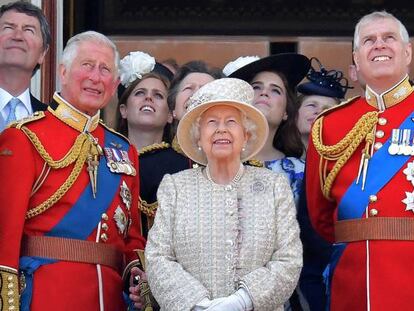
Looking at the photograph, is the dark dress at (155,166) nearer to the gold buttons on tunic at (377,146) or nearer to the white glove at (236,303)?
the gold buttons on tunic at (377,146)

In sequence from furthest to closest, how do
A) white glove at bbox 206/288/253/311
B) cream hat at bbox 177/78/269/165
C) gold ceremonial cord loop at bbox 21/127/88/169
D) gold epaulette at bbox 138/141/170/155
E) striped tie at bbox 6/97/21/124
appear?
striped tie at bbox 6/97/21/124 → gold epaulette at bbox 138/141/170/155 → gold ceremonial cord loop at bbox 21/127/88/169 → cream hat at bbox 177/78/269/165 → white glove at bbox 206/288/253/311

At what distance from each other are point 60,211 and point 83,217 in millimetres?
87

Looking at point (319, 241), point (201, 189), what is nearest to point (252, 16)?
point (319, 241)

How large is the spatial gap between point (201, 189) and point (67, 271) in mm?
588

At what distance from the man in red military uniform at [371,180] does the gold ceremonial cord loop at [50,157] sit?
89cm

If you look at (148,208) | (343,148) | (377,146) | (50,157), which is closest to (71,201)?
(50,157)

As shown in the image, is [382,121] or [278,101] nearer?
[382,121]

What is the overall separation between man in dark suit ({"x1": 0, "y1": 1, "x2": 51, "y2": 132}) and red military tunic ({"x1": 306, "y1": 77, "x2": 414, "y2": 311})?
49.9 inches

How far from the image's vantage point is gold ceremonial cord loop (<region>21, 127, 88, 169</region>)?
17.2ft

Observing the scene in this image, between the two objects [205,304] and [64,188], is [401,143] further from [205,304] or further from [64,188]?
[64,188]

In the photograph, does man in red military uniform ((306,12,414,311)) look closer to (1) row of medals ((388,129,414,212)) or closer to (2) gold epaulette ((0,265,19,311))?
(1) row of medals ((388,129,414,212))

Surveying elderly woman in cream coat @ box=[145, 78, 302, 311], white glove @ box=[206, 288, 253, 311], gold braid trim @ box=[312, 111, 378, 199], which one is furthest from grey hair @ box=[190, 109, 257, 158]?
white glove @ box=[206, 288, 253, 311]

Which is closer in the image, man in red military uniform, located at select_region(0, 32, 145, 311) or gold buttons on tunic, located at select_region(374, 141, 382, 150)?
man in red military uniform, located at select_region(0, 32, 145, 311)

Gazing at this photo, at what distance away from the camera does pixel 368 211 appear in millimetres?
5184
